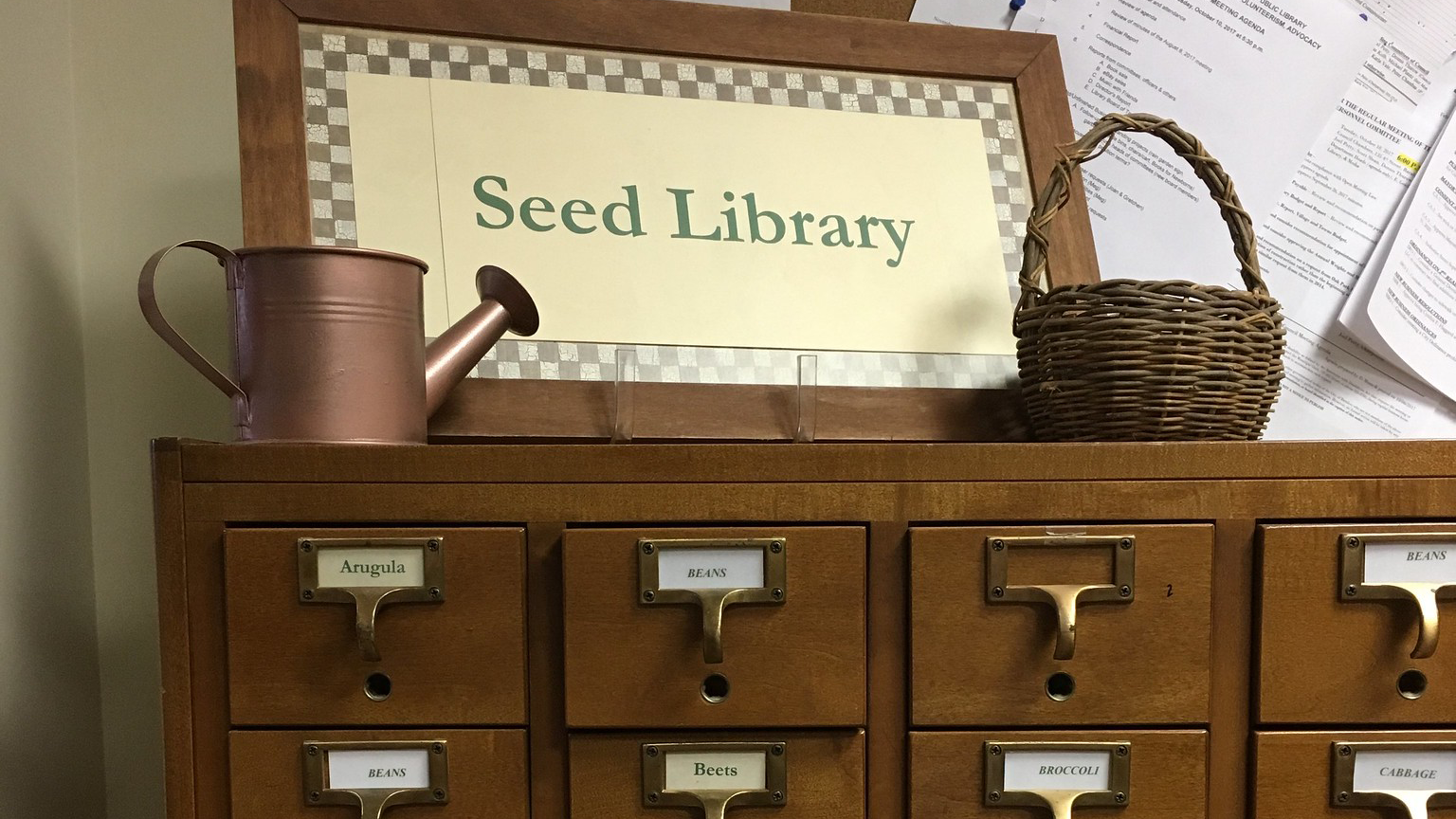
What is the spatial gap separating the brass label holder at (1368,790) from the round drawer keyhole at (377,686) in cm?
64

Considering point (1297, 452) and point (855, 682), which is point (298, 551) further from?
point (1297, 452)

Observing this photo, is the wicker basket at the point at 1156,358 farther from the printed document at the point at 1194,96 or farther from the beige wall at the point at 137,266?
the beige wall at the point at 137,266

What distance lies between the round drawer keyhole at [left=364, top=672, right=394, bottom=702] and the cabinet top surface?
130 mm

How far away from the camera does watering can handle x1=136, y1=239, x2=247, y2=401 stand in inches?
22.5

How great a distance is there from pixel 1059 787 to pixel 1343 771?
7.7 inches

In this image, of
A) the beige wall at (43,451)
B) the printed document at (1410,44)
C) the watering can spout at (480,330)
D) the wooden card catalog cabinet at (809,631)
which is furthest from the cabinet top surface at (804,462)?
the printed document at (1410,44)

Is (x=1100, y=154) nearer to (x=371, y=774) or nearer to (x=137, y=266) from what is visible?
(x=371, y=774)

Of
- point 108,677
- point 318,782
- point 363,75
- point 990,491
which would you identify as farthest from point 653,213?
point 108,677

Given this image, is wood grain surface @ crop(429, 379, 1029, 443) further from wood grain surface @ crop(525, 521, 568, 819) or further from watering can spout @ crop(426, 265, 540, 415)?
Answer: wood grain surface @ crop(525, 521, 568, 819)

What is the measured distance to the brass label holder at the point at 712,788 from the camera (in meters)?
0.59

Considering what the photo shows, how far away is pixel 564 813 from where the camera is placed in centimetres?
59

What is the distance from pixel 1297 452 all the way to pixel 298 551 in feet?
2.19

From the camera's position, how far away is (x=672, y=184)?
0.85 meters

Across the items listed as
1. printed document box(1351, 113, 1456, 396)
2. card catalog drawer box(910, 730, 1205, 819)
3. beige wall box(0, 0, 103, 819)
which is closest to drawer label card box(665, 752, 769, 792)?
card catalog drawer box(910, 730, 1205, 819)
